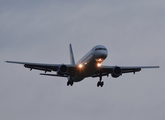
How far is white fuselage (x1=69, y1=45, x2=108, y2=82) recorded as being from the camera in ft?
182

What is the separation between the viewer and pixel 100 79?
6562 cm

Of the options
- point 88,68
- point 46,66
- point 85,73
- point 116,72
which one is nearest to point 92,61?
point 88,68

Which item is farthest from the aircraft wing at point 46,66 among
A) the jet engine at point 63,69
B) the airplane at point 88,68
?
the jet engine at point 63,69

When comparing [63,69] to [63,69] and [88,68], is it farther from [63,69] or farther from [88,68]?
[88,68]

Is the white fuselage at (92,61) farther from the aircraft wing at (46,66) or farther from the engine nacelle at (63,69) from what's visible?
the engine nacelle at (63,69)

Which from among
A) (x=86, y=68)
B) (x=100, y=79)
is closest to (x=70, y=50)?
(x=100, y=79)

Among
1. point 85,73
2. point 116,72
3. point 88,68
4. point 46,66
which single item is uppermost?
point 46,66

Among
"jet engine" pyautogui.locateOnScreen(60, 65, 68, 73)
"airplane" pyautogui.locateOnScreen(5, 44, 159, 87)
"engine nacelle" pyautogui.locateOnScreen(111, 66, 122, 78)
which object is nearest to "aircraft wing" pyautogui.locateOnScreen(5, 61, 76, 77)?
"airplane" pyautogui.locateOnScreen(5, 44, 159, 87)

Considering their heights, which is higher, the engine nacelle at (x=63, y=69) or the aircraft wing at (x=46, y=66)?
the aircraft wing at (x=46, y=66)

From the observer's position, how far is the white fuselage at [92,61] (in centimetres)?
5553

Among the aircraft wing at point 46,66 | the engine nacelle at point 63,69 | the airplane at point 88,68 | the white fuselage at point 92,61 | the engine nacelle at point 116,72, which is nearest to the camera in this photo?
the white fuselage at point 92,61

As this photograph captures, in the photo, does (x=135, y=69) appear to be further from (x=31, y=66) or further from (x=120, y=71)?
(x=31, y=66)

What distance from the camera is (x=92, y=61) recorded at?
185ft

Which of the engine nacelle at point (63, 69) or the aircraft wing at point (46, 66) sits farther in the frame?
the aircraft wing at point (46, 66)
